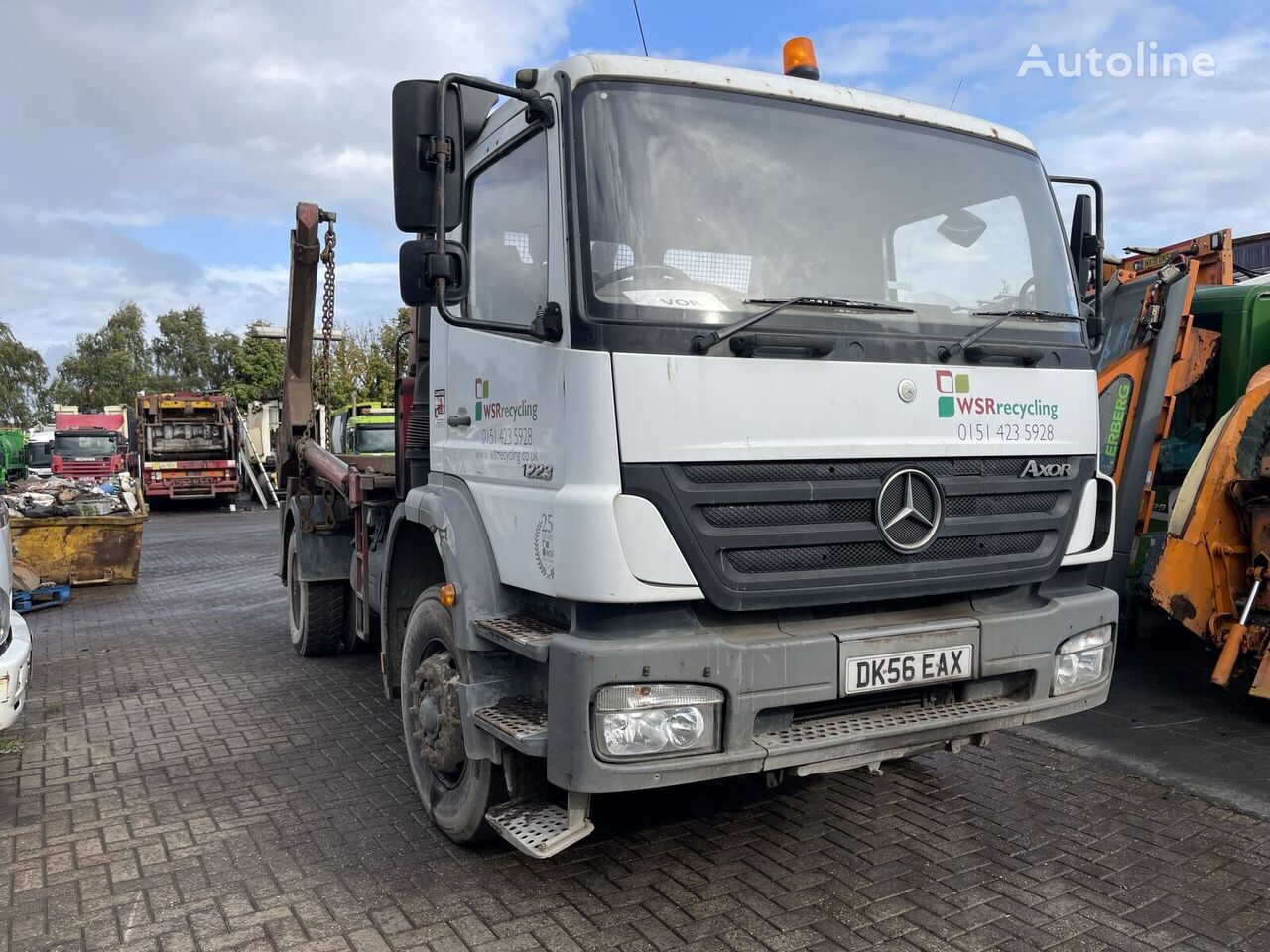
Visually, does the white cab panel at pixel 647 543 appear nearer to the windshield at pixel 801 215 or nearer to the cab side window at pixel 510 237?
the windshield at pixel 801 215

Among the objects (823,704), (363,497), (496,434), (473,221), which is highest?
(473,221)

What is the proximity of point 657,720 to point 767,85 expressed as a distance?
2.14 meters

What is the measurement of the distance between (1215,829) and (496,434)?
320 cm

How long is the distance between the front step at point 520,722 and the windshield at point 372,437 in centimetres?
688

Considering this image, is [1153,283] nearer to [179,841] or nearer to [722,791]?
[722,791]

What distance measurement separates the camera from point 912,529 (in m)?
3.38

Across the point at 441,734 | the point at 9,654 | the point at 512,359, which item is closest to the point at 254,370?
the point at 9,654

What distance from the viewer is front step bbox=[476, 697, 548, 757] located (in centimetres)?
301

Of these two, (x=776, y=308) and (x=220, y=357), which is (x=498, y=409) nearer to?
(x=776, y=308)

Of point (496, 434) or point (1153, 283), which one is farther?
point (1153, 283)

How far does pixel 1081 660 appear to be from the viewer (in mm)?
3707

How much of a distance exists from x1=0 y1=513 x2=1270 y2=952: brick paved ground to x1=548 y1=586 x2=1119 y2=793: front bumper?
57 centimetres

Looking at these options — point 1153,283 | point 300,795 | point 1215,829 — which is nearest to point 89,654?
point 300,795

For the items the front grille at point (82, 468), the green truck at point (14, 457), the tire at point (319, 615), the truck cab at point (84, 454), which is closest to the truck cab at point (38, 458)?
the green truck at point (14, 457)
